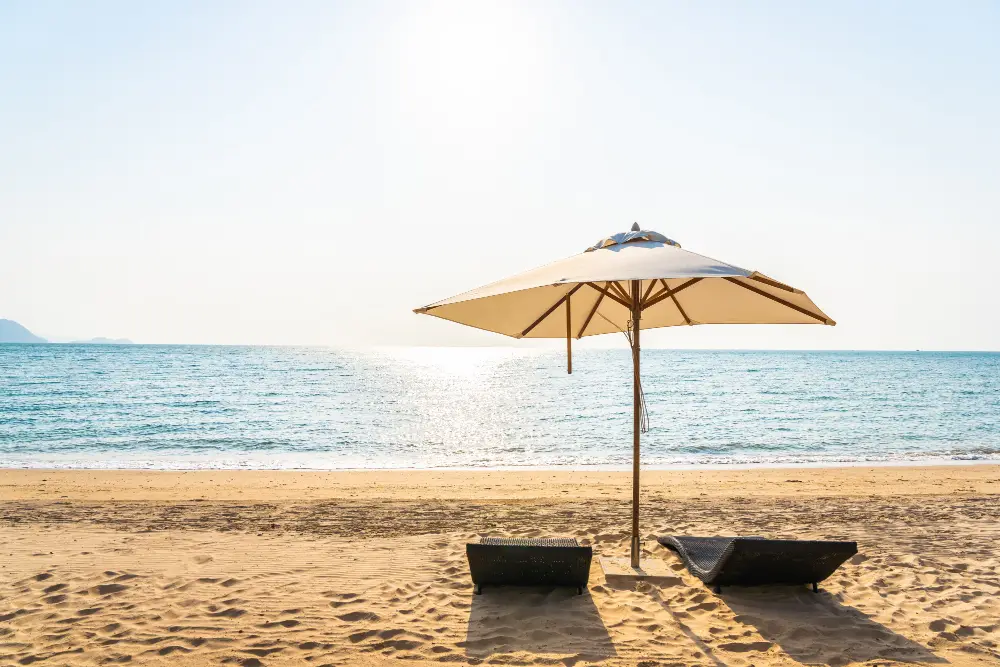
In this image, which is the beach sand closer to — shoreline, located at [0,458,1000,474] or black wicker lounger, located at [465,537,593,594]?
black wicker lounger, located at [465,537,593,594]

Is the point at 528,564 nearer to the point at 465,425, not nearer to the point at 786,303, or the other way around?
the point at 786,303

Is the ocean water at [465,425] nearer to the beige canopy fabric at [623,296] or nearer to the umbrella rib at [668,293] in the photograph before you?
the beige canopy fabric at [623,296]

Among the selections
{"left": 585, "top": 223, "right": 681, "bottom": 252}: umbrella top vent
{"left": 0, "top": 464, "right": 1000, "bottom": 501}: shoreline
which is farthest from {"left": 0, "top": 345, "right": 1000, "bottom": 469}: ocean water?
{"left": 585, "top": 223, "right": 681, "bottom": 252}: umbrella top vent

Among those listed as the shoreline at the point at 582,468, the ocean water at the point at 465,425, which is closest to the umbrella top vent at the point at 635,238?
the shoreline at the point at 582,468

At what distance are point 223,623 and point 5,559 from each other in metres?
3.40

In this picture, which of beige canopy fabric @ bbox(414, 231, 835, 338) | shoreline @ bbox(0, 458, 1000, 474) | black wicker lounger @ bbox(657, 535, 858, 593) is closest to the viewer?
beige canopy fabric @ bbox(414, 231, 835, 338)

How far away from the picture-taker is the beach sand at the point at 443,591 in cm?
433

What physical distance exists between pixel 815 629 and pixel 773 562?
25.0 inches

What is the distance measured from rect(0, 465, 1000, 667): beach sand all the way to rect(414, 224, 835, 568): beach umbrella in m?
1.34

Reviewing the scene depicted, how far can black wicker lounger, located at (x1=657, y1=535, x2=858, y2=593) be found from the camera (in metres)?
5.01

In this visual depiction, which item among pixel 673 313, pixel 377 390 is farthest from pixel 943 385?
pixel 673 313

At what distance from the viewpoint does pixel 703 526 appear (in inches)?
332

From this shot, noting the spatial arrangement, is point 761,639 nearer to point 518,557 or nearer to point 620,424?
point 518,557

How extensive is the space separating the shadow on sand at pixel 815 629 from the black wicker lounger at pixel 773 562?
5.1 inches
